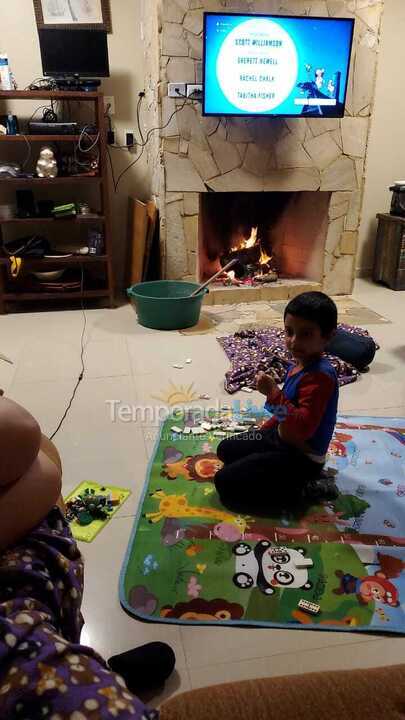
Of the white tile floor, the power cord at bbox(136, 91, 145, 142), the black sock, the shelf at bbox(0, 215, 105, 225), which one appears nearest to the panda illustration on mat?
the white tile floor

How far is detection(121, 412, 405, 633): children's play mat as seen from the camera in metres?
1.24

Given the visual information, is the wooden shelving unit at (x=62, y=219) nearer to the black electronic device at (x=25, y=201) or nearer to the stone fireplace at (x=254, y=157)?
the black electronic device at (x=25, y=201)

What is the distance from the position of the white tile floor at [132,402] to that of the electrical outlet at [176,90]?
4.47 ft

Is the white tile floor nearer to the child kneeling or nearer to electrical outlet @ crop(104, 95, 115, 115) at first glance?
the child kneeling

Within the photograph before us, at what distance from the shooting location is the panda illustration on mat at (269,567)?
1.31 meters

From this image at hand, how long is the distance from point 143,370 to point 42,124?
1716 mm

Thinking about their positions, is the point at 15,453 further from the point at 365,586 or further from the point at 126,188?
the point at 126,188

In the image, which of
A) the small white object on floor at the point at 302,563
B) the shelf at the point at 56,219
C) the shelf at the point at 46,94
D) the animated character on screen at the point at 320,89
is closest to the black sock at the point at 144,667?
the small white object on floor at the point at 302,563

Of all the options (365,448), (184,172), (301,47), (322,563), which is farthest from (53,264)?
(322,563)

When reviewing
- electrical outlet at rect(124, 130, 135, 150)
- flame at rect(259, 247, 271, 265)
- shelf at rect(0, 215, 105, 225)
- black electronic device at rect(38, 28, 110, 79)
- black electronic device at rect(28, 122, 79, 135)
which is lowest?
flame at rect(259, 247, 271, 265)

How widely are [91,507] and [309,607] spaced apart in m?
0.69

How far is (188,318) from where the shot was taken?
3084 millimetres

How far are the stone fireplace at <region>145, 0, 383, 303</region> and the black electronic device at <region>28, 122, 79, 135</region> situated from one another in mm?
531

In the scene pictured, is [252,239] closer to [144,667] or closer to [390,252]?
[390,252]
